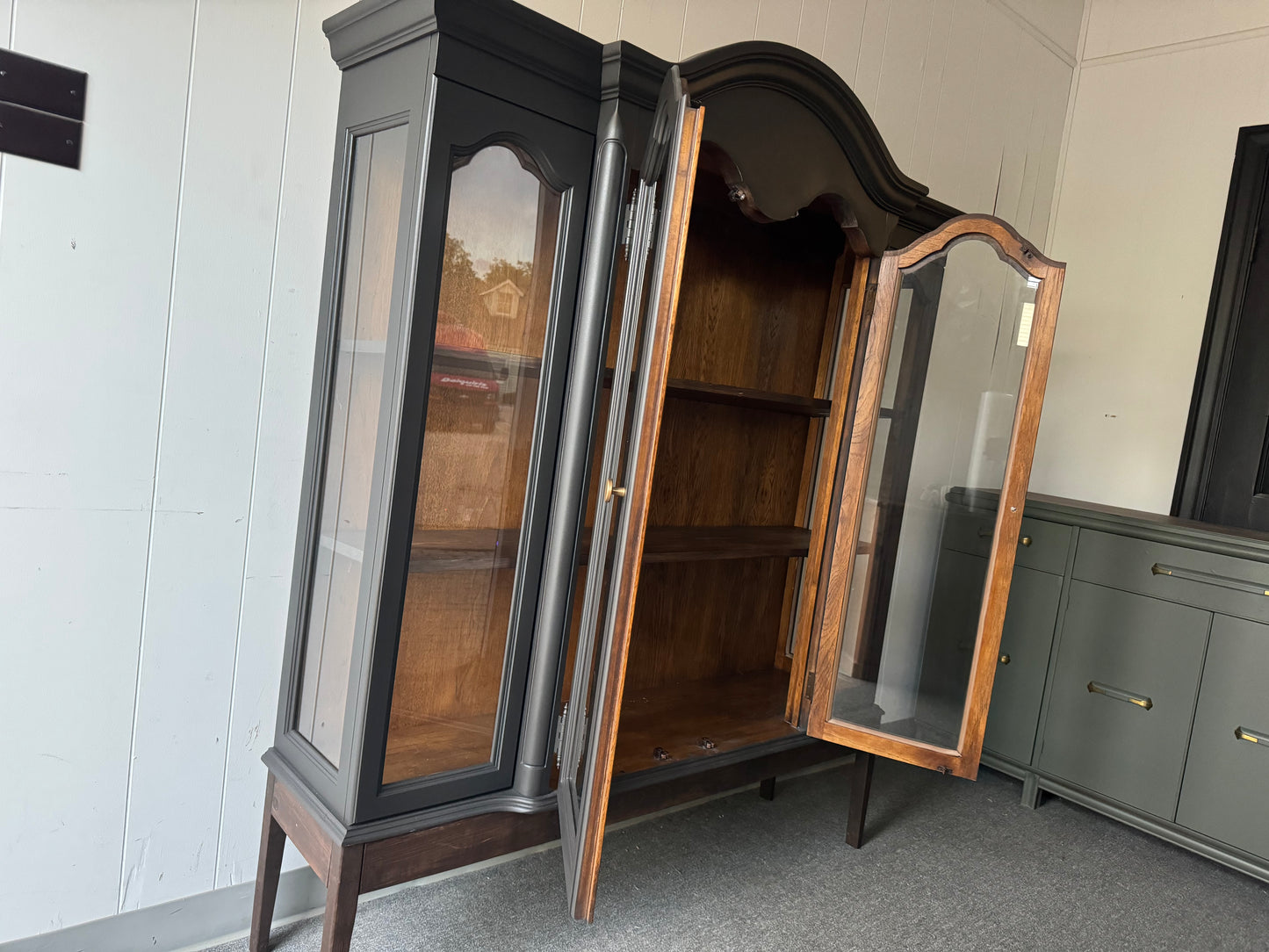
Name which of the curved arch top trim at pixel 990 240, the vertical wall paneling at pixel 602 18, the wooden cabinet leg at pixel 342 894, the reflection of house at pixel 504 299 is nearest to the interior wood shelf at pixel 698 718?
the wooden cabinet leg at pixel 342 894

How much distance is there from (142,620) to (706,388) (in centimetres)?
127

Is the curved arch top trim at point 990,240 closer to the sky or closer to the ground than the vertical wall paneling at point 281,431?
closer to the sky

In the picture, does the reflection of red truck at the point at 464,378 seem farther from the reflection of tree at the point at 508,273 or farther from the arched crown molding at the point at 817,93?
the arched crown molding at the point at 817,93

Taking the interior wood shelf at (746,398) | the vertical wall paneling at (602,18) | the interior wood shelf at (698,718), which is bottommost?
the interior wood shelf at (698,718)

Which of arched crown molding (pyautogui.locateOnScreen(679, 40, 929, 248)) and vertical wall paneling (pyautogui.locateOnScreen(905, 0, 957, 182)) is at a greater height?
vertical wall paneling (pyautogui.locateOnScreen(905, 0, 957, 182))

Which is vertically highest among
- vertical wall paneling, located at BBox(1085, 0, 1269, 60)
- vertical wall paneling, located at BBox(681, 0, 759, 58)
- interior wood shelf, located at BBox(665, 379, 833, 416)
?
vertical wall paneling, located at BBox(1085, 0, 1269, 60)

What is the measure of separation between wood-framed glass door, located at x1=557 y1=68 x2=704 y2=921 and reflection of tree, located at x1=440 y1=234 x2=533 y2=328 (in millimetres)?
196

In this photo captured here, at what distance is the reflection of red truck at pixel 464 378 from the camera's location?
4.84 feet

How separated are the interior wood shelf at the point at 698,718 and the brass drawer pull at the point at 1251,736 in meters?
1.27

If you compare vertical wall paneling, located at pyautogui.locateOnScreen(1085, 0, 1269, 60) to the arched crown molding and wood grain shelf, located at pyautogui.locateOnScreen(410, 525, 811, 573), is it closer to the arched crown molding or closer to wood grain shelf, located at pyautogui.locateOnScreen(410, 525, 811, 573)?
the arched crown molding

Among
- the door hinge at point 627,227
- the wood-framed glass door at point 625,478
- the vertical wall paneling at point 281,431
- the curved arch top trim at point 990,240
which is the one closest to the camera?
the wood-framed glass door at point 625,478

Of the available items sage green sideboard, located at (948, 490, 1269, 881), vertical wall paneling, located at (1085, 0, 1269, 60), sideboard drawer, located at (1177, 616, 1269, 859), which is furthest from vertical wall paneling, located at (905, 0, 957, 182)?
sideboard drawer, located at (1177, 616, 1269, 859)

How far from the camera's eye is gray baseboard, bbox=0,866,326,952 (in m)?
1.60

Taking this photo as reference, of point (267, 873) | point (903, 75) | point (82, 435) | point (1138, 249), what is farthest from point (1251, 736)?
point (82, 435)
